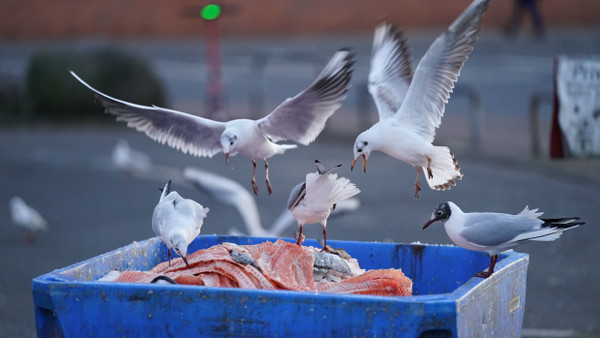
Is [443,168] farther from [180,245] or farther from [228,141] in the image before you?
[180,245]

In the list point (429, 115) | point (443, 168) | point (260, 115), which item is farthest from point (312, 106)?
point (260, 115)

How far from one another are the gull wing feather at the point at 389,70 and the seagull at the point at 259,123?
0.54 metres

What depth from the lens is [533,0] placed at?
80.7 feet

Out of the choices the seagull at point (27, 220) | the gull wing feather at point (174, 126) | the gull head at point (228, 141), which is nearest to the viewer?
the gull head at point (228, 141)

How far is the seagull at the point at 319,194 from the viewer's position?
3879 mm

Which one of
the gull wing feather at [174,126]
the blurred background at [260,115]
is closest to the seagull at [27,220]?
the blurred background at [260,115]

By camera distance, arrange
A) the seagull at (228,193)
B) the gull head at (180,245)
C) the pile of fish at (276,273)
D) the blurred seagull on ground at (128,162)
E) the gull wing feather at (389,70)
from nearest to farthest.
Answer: the pile of fish at (276,273) → the gull head at (180,245) → the gull wing feather at (389,70) → the seagull at (228,193) → the blurred seagull on ground at (128,162)

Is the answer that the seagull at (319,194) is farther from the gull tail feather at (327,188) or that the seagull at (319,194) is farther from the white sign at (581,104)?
the white sign at (581,104)

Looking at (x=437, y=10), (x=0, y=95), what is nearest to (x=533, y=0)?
(x=437, y=10)

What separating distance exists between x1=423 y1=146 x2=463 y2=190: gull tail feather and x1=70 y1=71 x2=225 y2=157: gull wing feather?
1095 mm

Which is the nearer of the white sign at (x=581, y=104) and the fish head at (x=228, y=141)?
the fish head at (x=228, y=141)

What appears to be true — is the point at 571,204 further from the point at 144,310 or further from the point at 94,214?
the point at 144,310

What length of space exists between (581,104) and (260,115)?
948 centimetres

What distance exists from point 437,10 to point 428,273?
952 inches
